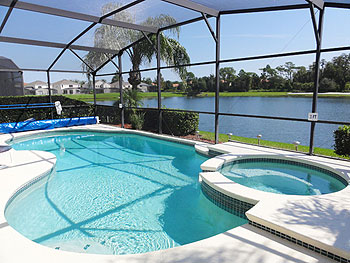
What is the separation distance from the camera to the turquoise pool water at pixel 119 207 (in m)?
3.28

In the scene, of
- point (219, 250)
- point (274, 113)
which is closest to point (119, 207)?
point (219, 250)

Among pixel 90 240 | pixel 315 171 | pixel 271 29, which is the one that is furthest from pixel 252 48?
pixel 90 240

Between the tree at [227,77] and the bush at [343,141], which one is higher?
the tree at [227,77]

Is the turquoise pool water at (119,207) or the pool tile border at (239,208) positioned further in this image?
the turquoise pool water at (119,207)

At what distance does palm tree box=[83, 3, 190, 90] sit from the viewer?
7.62 meters

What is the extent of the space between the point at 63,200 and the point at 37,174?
1138 mm

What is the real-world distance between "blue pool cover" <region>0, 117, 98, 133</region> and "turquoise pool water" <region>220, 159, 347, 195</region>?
8.64m

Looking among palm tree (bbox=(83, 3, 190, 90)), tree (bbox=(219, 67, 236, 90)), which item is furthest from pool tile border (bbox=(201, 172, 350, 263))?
tree (bbox=(219, 67, 236, 90))

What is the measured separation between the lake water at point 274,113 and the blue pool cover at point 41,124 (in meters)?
2.57

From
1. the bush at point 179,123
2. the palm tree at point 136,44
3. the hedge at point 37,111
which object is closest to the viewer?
the palm tree at point 136,44

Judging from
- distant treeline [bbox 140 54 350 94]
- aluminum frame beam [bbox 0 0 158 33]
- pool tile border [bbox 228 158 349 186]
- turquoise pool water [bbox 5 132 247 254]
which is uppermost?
aluminum frame beam [bbox 0 0 158 33]

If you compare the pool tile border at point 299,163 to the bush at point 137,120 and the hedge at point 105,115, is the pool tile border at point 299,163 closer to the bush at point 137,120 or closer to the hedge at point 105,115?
the hedge at point 105,115

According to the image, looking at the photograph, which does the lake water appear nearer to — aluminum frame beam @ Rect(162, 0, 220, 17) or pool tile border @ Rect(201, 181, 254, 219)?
aluminum frame beam @ Rect(162, 0, 220, 17)

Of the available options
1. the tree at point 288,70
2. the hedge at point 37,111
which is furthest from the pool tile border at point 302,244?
the tree at point 288,70
